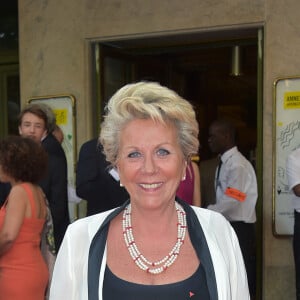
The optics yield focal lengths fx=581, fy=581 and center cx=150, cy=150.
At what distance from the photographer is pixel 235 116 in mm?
7520

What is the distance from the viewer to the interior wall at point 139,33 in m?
5.17

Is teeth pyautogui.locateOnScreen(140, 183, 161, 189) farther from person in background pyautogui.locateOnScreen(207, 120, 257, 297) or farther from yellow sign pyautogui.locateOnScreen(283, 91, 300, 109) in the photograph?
yellow sign pyautogui.locateOnScreen(283, 91, 300, 109)

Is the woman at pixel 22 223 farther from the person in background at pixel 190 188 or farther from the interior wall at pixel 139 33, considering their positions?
the interior wall at pixel 139 33

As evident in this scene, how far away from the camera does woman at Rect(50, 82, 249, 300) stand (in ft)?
6.87

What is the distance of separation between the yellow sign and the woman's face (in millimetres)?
3219

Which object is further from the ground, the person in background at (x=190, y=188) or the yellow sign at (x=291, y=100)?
the yellow sign at (x=291, y=100)

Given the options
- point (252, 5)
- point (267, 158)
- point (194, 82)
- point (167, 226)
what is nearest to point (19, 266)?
point (167, 226)

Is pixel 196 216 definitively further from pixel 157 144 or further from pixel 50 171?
pixel 50 171

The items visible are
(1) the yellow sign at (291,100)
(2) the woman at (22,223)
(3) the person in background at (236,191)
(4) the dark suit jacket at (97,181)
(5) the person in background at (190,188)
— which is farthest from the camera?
(3) the person in background at (236,191)

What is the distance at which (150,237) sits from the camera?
2.23m

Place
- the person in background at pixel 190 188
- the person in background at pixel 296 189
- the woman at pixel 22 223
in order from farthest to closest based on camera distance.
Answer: the person in background at pixel 296 189
the person in background at pixel 190 188
the woman at pixel 22 223

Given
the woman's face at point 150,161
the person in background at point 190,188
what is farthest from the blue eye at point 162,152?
the person in background at point 190,188

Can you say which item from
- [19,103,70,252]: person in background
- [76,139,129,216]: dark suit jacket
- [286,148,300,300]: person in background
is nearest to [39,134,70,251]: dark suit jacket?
[19,103,70,252]: person in background

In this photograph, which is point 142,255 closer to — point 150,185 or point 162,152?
point 150,185
